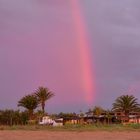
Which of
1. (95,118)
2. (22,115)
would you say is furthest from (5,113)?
(95,118)

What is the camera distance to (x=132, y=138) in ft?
101

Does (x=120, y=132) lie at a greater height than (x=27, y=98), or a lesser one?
lesser

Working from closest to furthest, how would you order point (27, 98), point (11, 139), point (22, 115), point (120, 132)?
point (11, 139), point (120, 132), point (22, 115), point (27, 98)

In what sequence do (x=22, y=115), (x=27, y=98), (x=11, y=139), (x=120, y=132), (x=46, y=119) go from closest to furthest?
(x=11, y=139)
(x=120, y=132)
(x=46, y=119)
(x=22, y=115)
(x=27, y=98)

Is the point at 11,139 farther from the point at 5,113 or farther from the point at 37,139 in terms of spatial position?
the point at 5,113

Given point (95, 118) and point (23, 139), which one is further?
point (95, 118)

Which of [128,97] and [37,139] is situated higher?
[128,97]

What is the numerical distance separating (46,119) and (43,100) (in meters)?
16.4

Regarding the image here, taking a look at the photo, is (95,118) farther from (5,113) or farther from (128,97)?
(5,113)

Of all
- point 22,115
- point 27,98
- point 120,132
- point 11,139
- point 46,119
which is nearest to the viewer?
point 11,139

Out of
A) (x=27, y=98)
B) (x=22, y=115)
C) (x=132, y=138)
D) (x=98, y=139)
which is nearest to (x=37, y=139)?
(x=98, y=139)

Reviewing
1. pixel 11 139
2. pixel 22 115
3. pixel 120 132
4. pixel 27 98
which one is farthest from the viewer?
pixel 27 98

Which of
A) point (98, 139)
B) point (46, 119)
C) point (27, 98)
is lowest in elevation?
point (98, 139)

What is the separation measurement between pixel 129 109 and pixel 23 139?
5051cm
